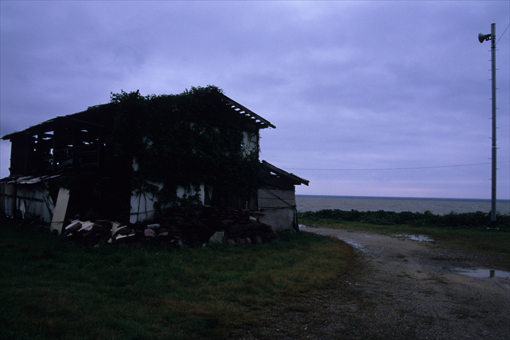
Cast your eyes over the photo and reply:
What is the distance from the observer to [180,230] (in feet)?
37.6

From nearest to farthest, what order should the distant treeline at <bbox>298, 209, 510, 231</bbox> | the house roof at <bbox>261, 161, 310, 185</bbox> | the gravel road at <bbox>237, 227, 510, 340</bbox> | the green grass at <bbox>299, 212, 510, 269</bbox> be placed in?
the gravel road at <bbox>237, 227, 510, 340</bbox>
the green grass at <bbox>299, 212, 510, 269</bbox>
the house roof at <bbox>261, 161, 310, 185</bbox>
the distant treeline at <bbox>298, 209, 510, 231</bbox>

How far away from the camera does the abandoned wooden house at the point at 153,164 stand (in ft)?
40.6

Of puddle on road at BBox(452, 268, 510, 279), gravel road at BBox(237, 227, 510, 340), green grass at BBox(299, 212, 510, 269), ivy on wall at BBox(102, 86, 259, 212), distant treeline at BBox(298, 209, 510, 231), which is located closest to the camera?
gravel road at BBox(237, 227, 510, 340)

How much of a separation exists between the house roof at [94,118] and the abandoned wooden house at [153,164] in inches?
1.9

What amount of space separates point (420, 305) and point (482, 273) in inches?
206

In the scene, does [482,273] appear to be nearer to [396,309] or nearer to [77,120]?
[396,309]

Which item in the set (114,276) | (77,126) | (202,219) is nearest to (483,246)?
(202,219)

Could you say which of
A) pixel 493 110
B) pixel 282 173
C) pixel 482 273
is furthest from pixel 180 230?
pixel 493 110

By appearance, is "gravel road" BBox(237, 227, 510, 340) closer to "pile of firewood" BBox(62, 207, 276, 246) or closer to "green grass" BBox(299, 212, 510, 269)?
"green grass" BBox(299, 212, 510, 269)

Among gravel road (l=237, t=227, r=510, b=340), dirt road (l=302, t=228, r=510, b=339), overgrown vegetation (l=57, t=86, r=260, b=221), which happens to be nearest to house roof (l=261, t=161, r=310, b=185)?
overgrown vegetation (l=57, t=86, r=260, b=221)

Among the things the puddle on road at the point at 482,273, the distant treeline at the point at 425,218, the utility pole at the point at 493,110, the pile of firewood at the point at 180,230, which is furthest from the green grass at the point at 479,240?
the pile of firewood at the point at 180,230

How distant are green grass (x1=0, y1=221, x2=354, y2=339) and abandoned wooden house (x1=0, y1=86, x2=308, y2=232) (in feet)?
8.65

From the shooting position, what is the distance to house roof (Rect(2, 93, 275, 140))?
1347 cm

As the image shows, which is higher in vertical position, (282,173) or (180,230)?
(282,173)
